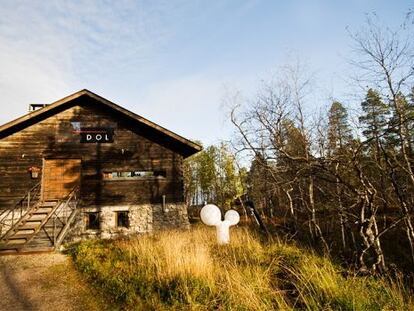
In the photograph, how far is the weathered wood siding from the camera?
14109 millimetres

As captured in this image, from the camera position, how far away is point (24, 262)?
9031mm

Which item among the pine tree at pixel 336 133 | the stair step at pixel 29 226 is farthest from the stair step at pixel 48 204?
the pine tree at pixel 336 133

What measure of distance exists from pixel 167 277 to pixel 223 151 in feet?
120

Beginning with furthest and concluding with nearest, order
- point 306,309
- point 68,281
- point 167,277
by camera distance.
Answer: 1. point 68,281
2. point 167,277
3. point 306,309

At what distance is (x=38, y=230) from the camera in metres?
10.3

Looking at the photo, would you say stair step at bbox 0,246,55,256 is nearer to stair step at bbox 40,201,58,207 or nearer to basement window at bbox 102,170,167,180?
stair step at bbox 40,201,58,207

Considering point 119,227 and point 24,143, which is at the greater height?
point 24,143

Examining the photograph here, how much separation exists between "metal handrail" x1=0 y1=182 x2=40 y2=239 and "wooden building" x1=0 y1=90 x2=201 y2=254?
39 mm

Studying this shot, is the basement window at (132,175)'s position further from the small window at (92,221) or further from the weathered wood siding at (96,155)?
the small window at (92,221)

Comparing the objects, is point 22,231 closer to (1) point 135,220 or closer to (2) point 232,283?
(1) point 135,220

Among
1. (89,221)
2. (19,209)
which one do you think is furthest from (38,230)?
(19,209)

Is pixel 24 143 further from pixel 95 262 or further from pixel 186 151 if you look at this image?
pixel 95 262

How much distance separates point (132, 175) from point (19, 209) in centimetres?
508

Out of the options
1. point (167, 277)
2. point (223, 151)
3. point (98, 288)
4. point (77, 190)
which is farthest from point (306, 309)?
point (223, 151)
